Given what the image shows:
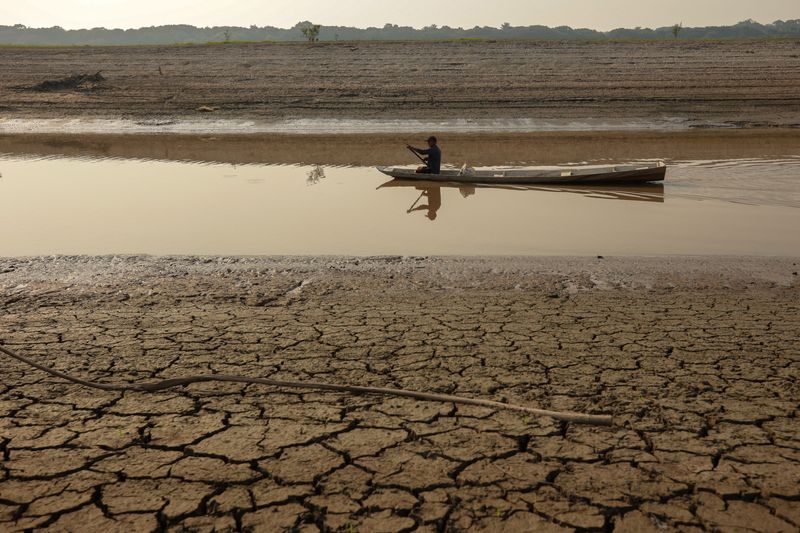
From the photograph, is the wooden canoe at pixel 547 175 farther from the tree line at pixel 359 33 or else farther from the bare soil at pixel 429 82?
the tree line at pixel 359 33

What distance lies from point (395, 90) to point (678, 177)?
12301 mm

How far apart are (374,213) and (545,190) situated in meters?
3.26

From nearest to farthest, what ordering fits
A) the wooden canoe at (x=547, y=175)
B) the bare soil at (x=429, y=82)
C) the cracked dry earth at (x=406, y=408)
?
1. the cracked dry earth at (x=406, y=408)
2. the wooden canoe at (x=547, y=175)
3. the bare soil at (x=429, y=82)

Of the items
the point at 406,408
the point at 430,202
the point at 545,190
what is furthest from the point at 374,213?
the point at 406,408

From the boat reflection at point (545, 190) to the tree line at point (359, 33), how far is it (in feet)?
261

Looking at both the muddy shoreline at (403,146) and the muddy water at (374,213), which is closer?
the muddy water at (374,213)

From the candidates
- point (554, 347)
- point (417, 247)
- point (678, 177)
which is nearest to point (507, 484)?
point (554, 347)

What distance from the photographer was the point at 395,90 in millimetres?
24656

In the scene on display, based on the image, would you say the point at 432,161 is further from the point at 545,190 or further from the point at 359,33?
the point at 359,33

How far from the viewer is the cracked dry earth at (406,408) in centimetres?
358

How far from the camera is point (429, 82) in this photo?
25297 mm

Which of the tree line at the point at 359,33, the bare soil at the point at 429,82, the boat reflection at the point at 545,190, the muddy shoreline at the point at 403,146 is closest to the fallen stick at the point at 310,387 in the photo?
the boat reflection at the point at 545,190

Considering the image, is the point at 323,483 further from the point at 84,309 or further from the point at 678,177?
the point at 678,177

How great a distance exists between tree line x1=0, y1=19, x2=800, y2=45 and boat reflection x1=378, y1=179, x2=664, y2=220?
79426mm
